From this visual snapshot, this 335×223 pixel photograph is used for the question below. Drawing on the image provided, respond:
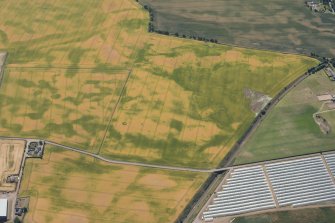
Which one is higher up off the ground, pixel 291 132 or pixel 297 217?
pixel 291 132

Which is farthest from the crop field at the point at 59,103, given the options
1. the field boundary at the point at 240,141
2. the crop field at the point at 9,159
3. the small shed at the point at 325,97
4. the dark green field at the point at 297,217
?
the small shed at the point at 325,97

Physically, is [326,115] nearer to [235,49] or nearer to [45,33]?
[235,49]

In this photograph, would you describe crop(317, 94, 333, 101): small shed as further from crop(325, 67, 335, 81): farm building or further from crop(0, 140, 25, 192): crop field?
crop(0, 140, 25, 192): crop field

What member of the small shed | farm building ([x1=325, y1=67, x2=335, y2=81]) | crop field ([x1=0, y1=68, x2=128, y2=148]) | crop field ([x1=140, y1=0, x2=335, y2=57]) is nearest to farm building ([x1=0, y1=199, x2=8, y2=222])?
crop field ([x1=0, y1=68, x2=128, y2=148])

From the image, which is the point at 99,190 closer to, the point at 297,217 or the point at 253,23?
the point at 297,217

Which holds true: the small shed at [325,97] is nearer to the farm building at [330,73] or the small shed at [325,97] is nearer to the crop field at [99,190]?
the farm building at [330,73]

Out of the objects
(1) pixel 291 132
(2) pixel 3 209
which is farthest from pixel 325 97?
(2) pixel 3 209
